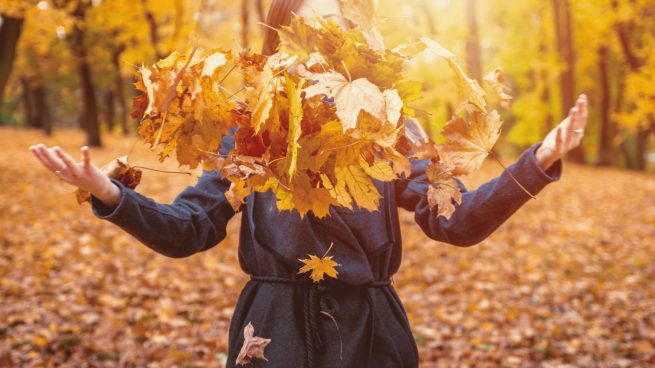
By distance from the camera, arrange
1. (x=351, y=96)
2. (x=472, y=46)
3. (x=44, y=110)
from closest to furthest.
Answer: (x=351, y=96), (x=472, y=46), (x=44, y=110)

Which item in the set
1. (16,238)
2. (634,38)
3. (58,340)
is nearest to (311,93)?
(58,340)

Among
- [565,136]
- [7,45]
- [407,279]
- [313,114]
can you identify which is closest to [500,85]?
[565,136]

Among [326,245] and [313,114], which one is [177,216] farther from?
[313,114]

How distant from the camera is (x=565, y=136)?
1.40 meters

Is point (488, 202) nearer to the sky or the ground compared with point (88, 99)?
nearer to the ground

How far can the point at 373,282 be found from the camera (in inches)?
66.2

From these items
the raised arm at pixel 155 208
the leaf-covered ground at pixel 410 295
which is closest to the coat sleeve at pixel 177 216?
the raised arm at pixel 155 208

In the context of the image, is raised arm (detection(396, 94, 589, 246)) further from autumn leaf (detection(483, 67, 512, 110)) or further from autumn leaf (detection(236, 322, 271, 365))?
autumn leaf (detection(236, 322, 271, 365))

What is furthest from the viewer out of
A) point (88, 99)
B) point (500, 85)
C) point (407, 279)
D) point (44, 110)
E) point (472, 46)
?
point (44, 110)

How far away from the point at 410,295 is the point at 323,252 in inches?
171

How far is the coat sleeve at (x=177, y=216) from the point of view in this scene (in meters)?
1.44

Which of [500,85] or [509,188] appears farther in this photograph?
[509,188]

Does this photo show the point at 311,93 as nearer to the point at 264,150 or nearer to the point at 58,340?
the point at 264,150

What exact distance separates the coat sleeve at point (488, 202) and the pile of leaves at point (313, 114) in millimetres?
221
